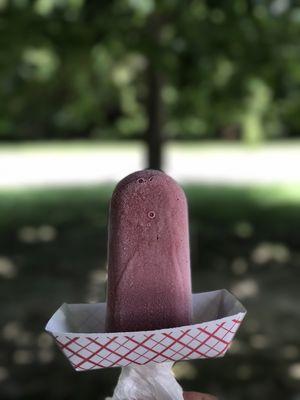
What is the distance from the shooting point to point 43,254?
35.7 ft

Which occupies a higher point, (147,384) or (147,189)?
(147,189)

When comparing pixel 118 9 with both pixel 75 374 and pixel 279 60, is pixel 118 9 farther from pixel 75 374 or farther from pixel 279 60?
pixel 75 374

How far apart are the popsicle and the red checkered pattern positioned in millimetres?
85

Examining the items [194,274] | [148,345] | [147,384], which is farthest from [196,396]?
[194,274]

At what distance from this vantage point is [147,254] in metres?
1.79

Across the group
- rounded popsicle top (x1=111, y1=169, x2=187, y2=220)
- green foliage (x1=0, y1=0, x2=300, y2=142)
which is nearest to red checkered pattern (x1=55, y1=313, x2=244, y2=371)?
rounded popsicle top (x1=111, y1=169, x2=187, y2=220)

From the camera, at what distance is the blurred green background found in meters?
6.18

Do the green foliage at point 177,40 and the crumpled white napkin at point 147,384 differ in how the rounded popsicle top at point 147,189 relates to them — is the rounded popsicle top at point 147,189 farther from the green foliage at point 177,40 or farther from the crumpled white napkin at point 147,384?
the green foliage at point 177,40

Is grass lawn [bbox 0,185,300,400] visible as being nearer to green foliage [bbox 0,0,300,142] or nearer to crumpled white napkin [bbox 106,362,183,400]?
green foliage [bbox 0,0,300,142]

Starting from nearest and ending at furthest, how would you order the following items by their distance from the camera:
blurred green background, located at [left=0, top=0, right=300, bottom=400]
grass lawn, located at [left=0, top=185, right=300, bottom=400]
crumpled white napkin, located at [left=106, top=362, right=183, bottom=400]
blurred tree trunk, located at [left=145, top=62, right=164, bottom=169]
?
crumpled white napkin, located at [left=106, top=362, right=183, bottom=400]
grass lawn, located at [left=0, top=185, right=300, bottom=400]
blurred green background, located at [left=0, top=0, right=300, bottom=400]
blurred tree trunk, located at [left=145, top=62, right=164, bottom=169]

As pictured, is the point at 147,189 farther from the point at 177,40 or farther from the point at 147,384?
the point at 177,40

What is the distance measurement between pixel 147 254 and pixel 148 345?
0.66 feet

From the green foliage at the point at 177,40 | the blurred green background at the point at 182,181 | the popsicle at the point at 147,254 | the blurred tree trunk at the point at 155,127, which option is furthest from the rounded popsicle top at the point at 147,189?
the blurred tree trunk at the point at 155,127

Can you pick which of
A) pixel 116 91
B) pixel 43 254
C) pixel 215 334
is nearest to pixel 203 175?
pixel 116 91
